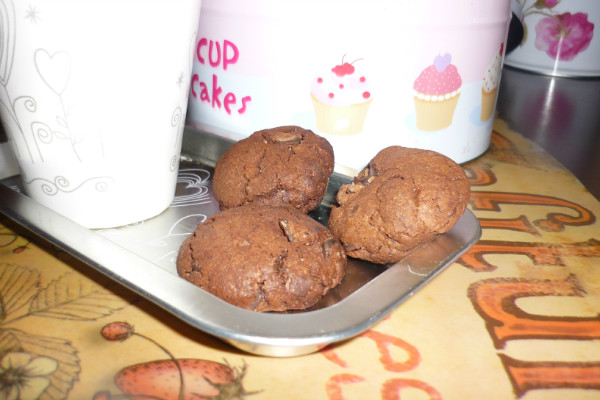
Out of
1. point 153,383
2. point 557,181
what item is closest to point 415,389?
point 153,383

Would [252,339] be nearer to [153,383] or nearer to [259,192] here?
[153,383]

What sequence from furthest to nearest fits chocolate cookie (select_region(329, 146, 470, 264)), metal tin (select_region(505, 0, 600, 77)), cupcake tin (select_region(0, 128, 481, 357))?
metal tin (select_region(505, 0, 600, 77))
chocolate cookie (select_region(329, 146, 470, 264))
cupcake tin (select_region(0, 128, 481, 357))

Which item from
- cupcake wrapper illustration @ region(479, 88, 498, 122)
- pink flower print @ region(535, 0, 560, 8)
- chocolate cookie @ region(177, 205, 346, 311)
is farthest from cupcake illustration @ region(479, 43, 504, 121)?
pink flower print @ region(535, 0, 560, 8)

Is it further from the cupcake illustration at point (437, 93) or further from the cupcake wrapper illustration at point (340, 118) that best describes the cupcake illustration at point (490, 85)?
the cupcake wrapper illustration at point (340, 118)

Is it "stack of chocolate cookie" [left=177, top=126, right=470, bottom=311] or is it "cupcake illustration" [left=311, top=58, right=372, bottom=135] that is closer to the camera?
"stack of chocolate cookie" [left=177, top=126, right=470, bottom=311]

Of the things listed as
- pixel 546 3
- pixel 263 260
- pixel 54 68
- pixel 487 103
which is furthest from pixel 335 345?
pixel 546 3

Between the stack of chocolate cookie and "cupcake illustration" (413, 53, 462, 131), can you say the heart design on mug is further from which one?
"cupcake illustration" (413, 53, 462, 131)

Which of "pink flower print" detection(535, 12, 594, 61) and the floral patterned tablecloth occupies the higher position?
"pink flower print" detection(535, 12, 594, 61)
